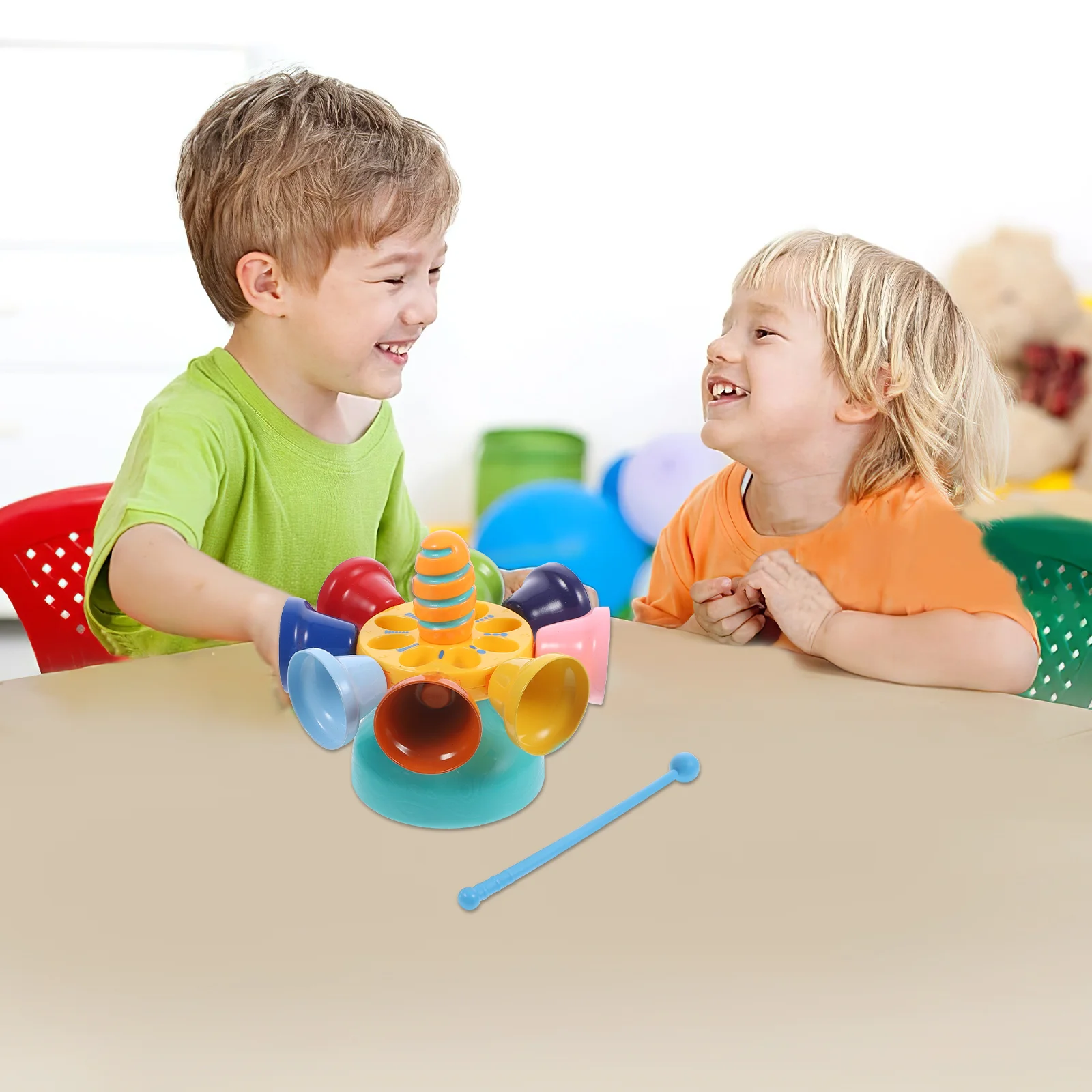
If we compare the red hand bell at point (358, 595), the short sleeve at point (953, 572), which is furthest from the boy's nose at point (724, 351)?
the red hand bell at point (358, 595)

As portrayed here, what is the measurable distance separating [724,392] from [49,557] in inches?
27.3

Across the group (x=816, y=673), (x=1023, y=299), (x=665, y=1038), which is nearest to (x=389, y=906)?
(x=665, y=1038)

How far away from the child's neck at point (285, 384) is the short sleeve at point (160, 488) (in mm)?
100

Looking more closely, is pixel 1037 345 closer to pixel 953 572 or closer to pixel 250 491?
pixel 953 572

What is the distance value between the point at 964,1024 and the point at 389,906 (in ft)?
0.78

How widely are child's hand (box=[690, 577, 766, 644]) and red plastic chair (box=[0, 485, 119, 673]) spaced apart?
594 millimetres

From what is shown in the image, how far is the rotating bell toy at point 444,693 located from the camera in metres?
0.56

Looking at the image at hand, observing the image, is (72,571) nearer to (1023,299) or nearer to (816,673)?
(816,673)

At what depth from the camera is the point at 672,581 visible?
3.79 ft

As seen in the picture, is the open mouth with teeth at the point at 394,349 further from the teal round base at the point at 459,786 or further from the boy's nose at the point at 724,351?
the teal round base at the point at 459,786

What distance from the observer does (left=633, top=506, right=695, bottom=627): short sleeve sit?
3.76ft

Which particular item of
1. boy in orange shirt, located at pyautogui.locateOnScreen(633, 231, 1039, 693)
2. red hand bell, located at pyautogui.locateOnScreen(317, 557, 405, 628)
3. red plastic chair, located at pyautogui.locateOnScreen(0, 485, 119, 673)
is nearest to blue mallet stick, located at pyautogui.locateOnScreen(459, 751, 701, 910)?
red hand bell, located at pyautogui.locateOnScreen(317, 557, 405, 628)

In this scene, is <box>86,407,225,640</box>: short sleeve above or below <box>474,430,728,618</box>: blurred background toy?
above

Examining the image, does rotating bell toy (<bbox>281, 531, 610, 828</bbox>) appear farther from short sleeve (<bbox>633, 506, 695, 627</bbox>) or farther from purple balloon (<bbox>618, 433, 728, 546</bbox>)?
purple balloon (<bbox>618, 433, 728, 546</bbox>)
